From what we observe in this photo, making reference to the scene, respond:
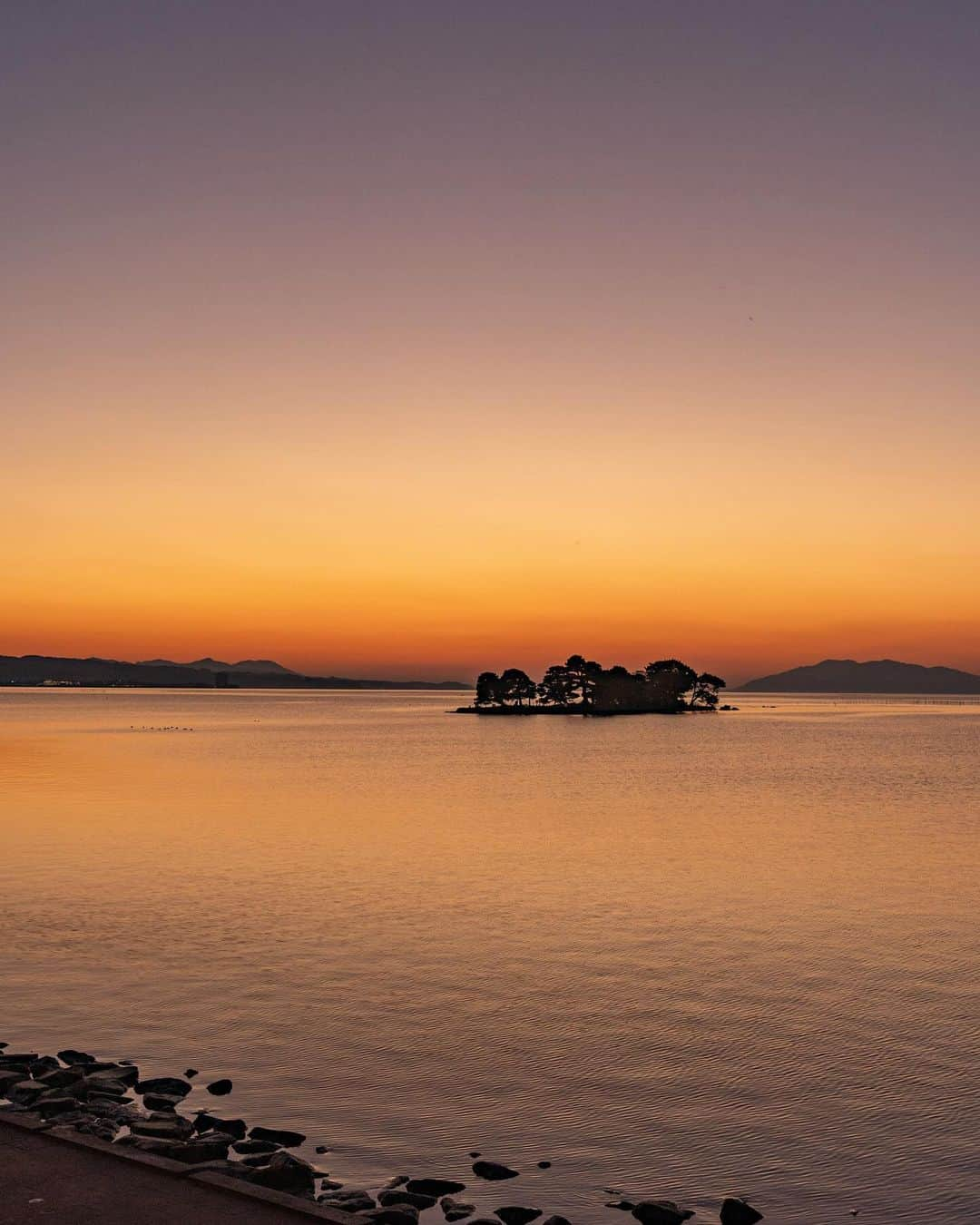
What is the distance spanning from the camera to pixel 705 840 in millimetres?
41875

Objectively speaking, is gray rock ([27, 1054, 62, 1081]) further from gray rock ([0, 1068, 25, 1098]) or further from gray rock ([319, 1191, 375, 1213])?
gray rock ([319, 1191, 375, 1213])

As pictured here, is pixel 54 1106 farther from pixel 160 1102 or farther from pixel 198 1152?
pixel 198 1152

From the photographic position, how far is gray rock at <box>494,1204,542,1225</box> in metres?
10.8

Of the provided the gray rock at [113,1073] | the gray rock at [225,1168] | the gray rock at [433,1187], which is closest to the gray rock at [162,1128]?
the gray rock at [225,1168]

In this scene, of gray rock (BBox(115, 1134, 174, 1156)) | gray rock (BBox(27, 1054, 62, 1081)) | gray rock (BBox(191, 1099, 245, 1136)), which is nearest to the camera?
gray rock (BBox(115, 1134, 174, 1156))

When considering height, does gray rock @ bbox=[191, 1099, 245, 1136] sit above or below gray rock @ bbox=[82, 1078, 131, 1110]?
below

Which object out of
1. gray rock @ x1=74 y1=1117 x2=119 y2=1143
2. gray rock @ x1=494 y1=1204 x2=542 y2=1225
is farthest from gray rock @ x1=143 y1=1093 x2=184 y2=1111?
gray rock @ x1=494 y1=1204 x2=542 y2=1225

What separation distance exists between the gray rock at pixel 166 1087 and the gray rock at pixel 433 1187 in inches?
159

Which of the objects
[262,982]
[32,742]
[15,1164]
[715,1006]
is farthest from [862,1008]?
[32,742]

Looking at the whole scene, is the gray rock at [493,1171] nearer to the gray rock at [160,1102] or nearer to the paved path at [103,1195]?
the paved path at [103,1195]

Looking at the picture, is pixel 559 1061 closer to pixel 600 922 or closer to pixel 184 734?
pixel 600 922

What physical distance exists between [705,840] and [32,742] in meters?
84.1

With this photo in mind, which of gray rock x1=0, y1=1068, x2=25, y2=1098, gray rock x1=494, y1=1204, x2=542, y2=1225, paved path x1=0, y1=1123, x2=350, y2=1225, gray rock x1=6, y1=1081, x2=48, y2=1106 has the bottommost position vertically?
gray rock x1=494, y1=1204, x2=542, y2=1225

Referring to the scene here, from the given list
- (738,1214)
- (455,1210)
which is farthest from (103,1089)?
(738,1214)
